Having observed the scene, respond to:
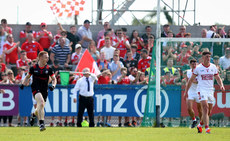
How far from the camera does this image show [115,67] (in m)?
21.5

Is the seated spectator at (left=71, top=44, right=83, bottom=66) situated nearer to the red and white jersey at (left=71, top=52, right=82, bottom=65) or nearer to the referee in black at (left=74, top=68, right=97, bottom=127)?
the red and white jersey at (left=71, top=52, right=82, bottom=65)

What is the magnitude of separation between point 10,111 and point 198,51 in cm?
793

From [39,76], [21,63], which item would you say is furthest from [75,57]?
[39,76]

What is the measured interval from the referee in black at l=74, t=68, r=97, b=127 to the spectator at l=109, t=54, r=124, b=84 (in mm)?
1532

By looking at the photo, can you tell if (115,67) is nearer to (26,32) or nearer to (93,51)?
(93,51)

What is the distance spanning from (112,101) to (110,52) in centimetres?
243

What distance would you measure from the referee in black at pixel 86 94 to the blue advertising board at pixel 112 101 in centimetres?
88

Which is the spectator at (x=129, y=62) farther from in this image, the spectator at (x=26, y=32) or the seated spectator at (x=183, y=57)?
the spectator at (x=26, y=32)

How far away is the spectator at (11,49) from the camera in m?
21.9

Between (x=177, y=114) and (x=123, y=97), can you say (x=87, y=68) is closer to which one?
(x=123, y=97)

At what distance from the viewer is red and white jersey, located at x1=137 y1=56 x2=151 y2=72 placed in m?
21.9

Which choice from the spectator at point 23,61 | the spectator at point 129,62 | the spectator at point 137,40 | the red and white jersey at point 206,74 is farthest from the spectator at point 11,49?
the red and white jersey at point 206,74

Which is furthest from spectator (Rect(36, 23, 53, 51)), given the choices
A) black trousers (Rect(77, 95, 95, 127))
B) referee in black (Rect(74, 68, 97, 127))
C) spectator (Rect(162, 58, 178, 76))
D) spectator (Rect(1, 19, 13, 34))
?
spectator (Rect(162, 58, 178, 76))

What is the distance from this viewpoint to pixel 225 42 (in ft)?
66.5
